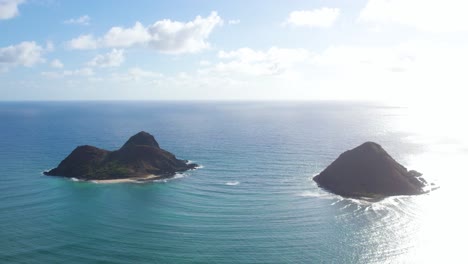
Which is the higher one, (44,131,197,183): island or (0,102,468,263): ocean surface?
(44,131,197,183): island

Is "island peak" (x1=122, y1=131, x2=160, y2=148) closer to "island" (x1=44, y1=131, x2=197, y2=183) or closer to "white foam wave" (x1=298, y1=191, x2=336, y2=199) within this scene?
"island" (x1=44, y1=131, x2=197, y2=183)

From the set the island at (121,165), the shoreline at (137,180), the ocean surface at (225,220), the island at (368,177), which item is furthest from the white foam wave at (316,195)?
the shoreline at (137,180)

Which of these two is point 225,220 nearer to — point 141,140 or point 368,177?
point 368,177

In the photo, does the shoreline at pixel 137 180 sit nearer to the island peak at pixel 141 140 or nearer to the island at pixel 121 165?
the island at pixel 121 165

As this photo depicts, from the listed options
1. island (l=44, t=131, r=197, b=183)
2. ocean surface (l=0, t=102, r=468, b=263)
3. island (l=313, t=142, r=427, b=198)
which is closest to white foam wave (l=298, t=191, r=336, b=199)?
ocean surface (l=0, t=102, r=468, b=263)

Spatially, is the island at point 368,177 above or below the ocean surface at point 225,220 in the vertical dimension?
above
